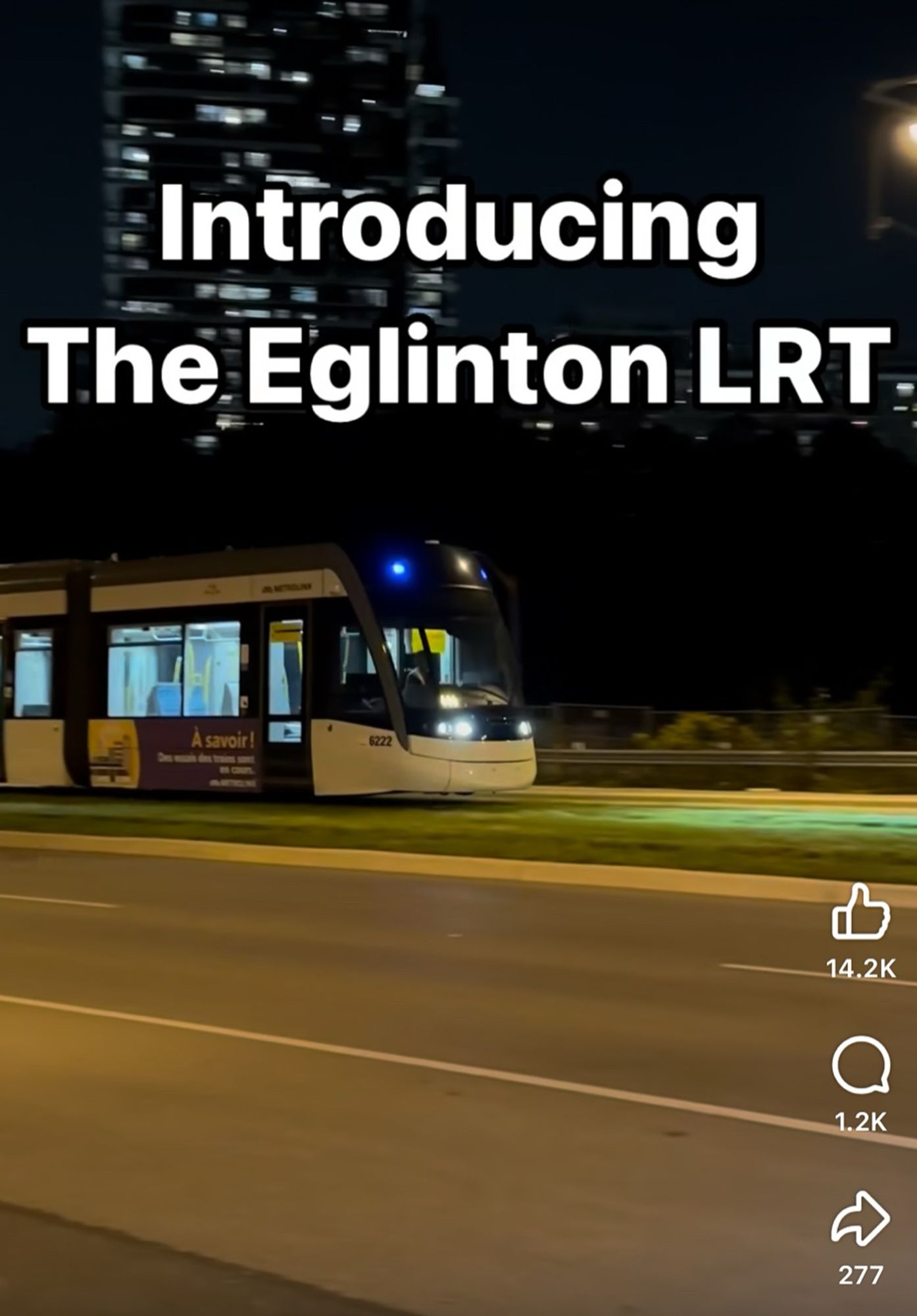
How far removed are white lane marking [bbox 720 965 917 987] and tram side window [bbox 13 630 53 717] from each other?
17.6 metres

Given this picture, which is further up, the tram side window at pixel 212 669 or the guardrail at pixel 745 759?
the tram side window at pixel 212 669

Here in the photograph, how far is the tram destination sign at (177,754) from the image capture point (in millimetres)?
24266

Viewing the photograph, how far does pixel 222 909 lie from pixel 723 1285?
954cm

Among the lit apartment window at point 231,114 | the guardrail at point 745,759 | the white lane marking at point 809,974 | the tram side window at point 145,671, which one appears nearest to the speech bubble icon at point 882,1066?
the white lane marking at point 809,974

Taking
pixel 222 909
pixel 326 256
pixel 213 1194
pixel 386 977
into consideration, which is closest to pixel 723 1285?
pixel 213 1194

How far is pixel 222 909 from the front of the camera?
567 inches

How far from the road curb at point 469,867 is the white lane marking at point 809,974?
3.49 metres

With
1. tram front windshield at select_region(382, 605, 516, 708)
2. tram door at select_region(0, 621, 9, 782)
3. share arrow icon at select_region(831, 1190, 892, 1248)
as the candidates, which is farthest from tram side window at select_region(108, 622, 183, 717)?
share arrow icon at select_region(831, 1190, 892, 1248)

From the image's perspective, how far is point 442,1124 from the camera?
7.16 metres

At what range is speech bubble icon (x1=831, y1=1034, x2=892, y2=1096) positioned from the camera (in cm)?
767

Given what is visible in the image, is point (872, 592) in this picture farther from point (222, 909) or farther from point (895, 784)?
point (222, 909)

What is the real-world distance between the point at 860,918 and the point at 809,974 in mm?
3310

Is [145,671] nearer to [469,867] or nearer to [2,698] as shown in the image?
[2,698]

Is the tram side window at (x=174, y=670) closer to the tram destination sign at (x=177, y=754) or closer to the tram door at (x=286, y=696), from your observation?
the tram destination sign at (x=177, y=754)
